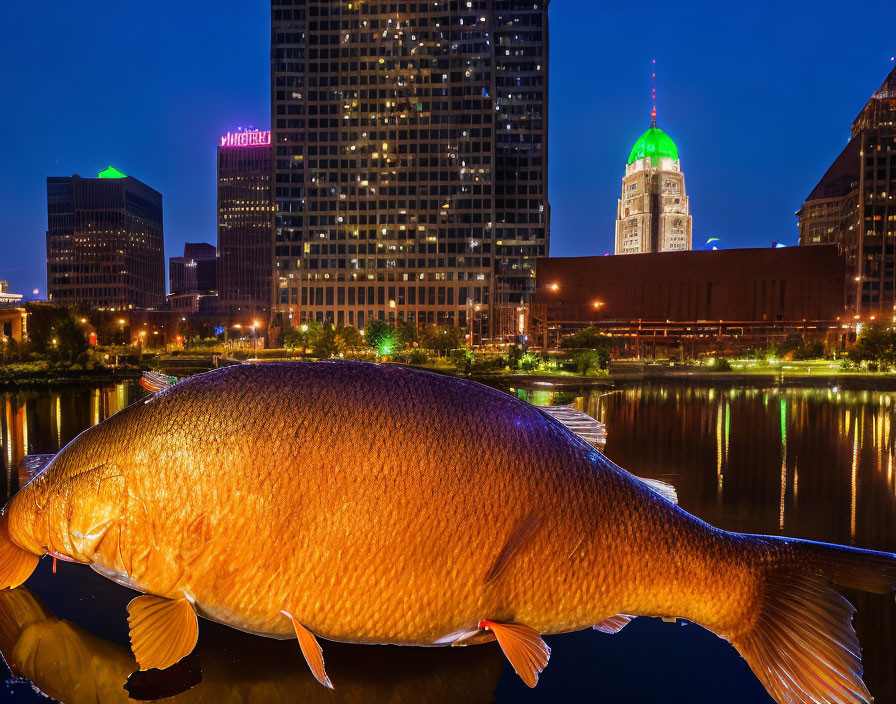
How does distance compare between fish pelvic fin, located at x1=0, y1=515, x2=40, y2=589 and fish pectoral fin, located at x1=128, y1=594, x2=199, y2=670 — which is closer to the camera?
fish pectoral fin, located at x1=128, y1=594, x2=199, y2=670

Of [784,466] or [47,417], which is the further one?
[47,417]

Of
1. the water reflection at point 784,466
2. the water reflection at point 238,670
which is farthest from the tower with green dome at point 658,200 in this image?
the water reflection at point 238,670

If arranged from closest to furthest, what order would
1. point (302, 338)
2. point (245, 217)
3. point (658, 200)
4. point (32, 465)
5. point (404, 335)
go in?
point (32, 465)
point (404, 335)
point (302, 338)
point (658, 200)
point (245, 217)

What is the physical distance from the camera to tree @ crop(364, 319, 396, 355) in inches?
2038

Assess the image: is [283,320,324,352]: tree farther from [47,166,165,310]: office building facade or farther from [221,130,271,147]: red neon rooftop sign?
[221,130,271,147]: red neon rooftop sign

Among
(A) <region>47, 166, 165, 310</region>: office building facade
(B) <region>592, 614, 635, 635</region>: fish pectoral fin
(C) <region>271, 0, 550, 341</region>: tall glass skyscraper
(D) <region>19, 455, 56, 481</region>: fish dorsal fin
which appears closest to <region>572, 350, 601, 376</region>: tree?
(B) <region>592, 614, 635, 635</region>: fish pectoral fin

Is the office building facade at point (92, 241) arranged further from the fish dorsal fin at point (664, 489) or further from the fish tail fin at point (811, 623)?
the fish tail fin at point (811, 623)

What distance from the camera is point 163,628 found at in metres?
1.67

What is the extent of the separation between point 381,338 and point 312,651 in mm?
51547

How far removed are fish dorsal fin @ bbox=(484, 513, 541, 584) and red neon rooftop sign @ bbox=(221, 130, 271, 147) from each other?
206358 mm

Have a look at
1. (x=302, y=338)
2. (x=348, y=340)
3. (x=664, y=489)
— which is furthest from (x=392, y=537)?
(x=302, y=338)

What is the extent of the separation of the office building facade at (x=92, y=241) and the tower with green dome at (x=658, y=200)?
164238 mm

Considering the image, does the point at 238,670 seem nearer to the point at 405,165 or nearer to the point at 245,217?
Result: the point at 405,165

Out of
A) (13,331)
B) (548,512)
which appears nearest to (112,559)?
(548,512)
